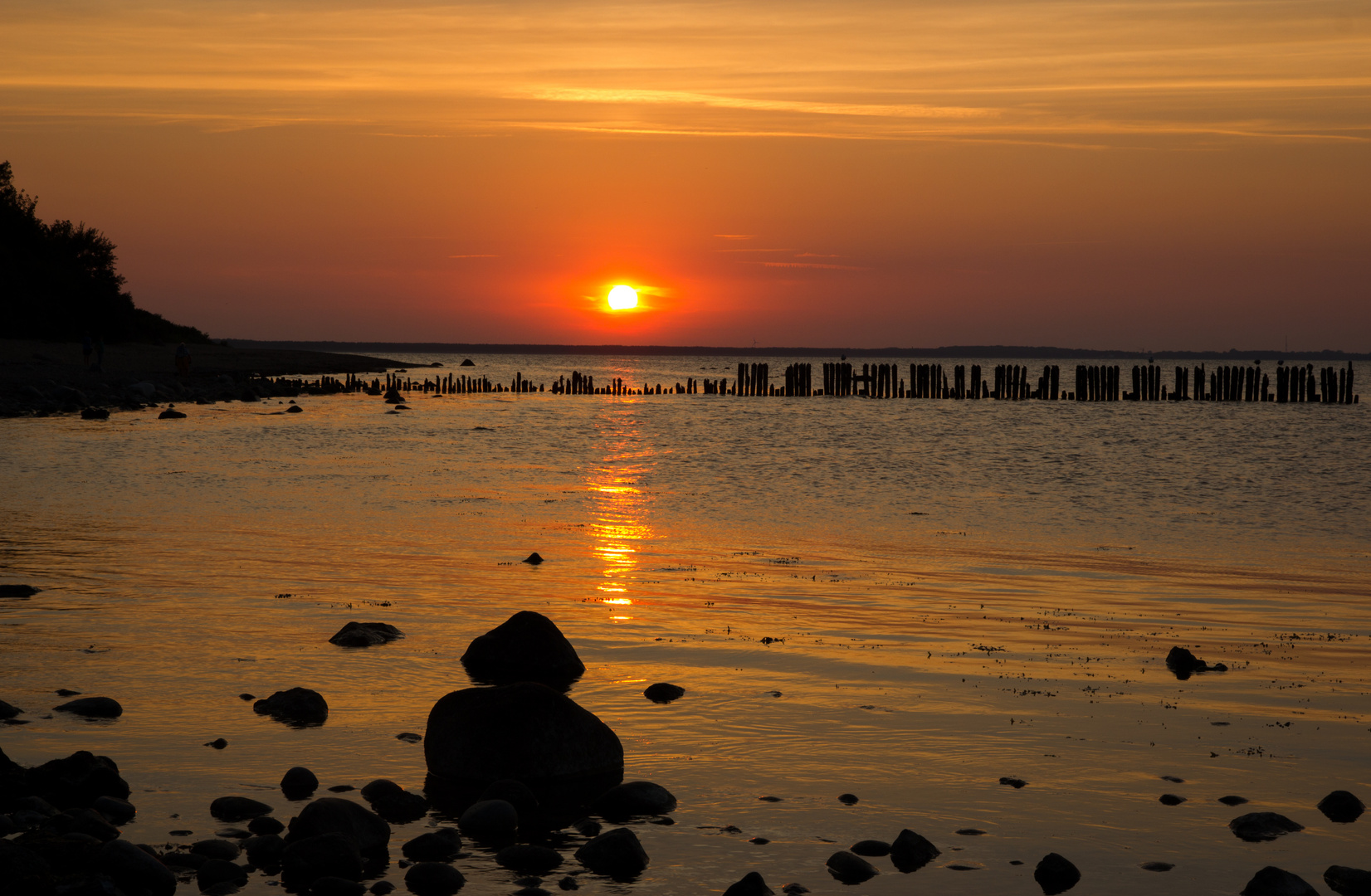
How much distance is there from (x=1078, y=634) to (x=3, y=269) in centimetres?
7375

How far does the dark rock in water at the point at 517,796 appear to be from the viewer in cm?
773

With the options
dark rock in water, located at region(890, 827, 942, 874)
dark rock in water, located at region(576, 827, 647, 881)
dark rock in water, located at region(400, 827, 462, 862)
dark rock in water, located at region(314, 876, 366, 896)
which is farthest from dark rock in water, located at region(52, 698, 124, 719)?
dark rock in water, located at region(890, 827, 942, 874)

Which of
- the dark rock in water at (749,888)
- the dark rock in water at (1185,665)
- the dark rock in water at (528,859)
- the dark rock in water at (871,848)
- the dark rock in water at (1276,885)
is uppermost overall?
the dark rock in water at (1185,665)

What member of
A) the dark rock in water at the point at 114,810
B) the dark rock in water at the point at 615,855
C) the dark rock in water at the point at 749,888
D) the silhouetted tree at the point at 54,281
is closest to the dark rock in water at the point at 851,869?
the dark rock in water at the point at 749,888

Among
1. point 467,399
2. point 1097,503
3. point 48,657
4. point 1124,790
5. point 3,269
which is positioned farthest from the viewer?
point 467,399

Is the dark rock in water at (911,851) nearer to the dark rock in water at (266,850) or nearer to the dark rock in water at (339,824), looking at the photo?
the dark rock in water at (339,824)

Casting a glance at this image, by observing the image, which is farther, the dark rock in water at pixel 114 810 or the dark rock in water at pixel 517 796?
the dark rock in water at pixel 517 796

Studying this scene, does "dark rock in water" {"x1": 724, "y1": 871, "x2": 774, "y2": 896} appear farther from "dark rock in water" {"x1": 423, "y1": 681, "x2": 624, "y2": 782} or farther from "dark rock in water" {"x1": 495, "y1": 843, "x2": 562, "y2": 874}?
"dark rock in water" {"x1": 423, "y1": 681, "x2": 624, "y2": 782}

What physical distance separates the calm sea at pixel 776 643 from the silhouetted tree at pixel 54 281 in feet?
153

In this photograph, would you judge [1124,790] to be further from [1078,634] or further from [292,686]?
[292,686]

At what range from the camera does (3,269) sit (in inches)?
2788

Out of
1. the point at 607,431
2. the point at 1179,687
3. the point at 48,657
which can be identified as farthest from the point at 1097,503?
the point at 607,431

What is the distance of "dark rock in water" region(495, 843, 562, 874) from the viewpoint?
672 centimetres

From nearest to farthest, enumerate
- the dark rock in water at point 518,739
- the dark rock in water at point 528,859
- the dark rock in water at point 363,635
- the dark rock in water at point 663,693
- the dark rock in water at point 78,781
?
the dark rock in water at point 528,859 < the dark rock in water at point 78,781 < the dark rock in water at point 518,739 < the dark rock in water at point 663,693 < the dark rock in water at point 363,635
